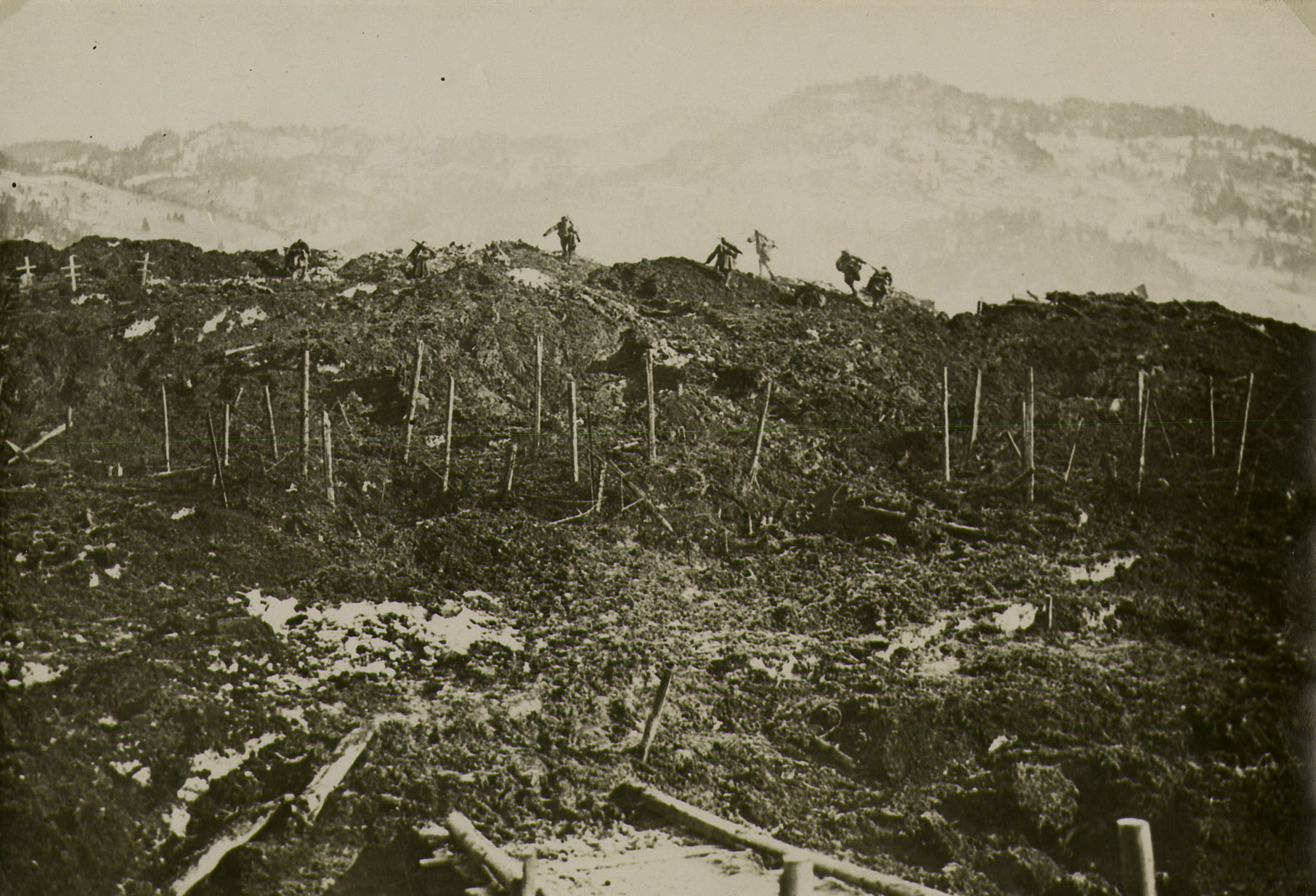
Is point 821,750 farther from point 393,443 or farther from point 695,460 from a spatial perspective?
point 393,443

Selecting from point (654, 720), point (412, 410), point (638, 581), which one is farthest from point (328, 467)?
point (654, 720)

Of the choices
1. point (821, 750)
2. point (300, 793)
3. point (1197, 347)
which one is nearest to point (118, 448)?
point (300, 793)

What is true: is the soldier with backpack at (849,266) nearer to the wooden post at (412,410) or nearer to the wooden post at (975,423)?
the wooden post at (975,423)

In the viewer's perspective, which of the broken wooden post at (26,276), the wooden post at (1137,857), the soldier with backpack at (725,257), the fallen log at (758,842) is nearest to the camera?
the wooden post at (1137,857)

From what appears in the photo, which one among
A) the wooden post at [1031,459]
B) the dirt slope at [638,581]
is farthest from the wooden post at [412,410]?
the wooden post at [1031,459]

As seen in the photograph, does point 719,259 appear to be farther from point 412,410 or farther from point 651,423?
point 412,410

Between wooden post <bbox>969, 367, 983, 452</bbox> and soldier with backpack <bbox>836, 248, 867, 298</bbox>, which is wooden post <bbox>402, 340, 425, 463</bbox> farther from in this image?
soldier with backpack <bbox>836, 248, 867, 298</bbox>

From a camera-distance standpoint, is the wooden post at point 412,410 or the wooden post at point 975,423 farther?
the wooden post at point 975,423
